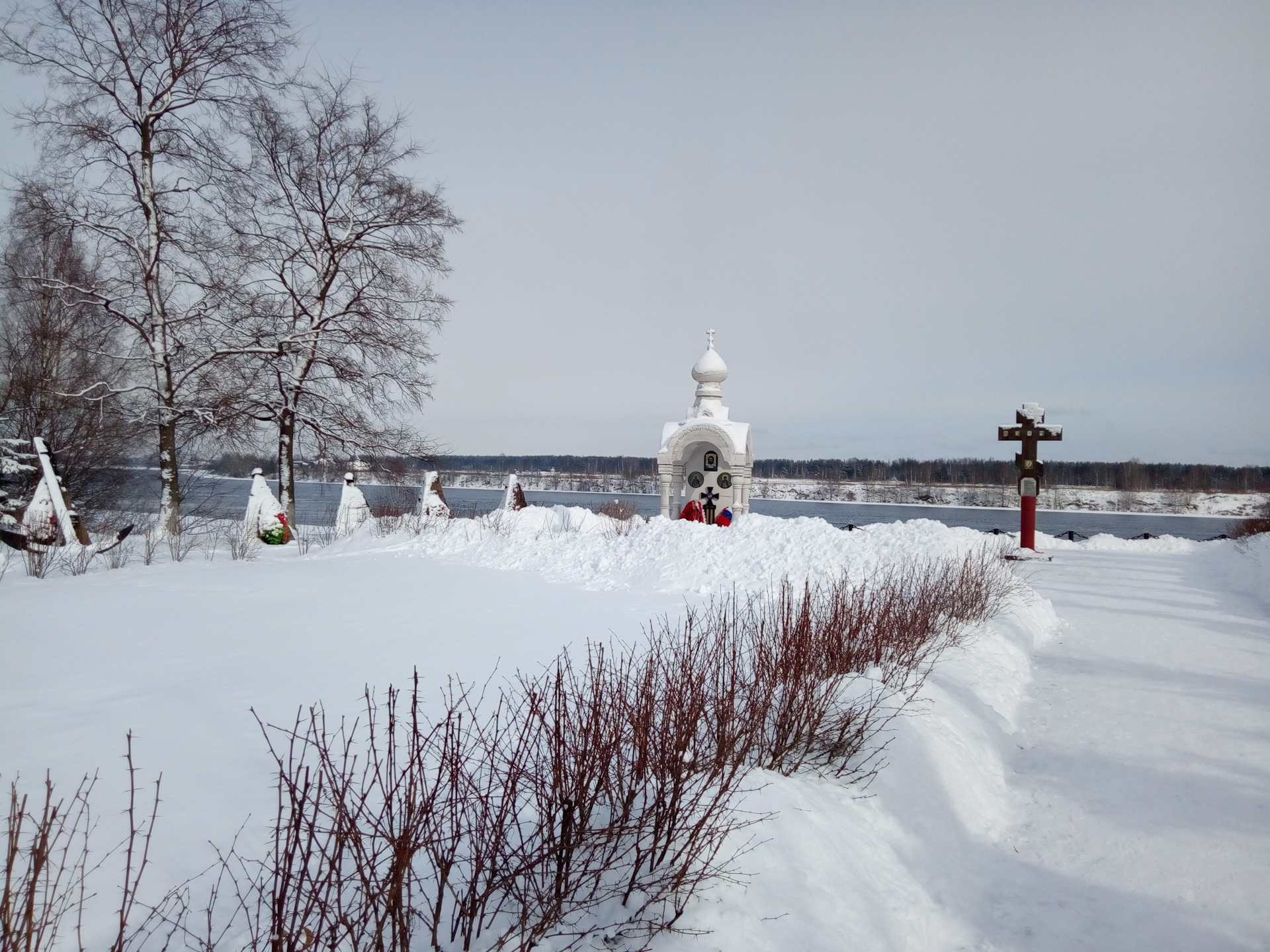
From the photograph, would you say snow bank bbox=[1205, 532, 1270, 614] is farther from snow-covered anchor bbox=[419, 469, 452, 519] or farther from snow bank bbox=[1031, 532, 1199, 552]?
snow-covered anchor bbox=[419, 469, 452, 519]

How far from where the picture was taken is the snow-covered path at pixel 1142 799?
318 centimetres

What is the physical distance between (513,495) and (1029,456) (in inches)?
535

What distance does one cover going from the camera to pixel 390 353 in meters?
15.0

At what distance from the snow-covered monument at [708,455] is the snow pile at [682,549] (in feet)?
16.0

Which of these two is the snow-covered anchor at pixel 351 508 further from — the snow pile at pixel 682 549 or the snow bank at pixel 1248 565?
the snow bank at pixel 1248 565

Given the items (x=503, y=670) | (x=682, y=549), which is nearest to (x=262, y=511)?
(x=682, y=549)

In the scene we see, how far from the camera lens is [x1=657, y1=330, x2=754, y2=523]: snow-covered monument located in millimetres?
19156

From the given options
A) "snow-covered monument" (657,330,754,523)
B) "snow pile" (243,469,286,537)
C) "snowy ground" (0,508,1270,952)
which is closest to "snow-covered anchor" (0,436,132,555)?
"snowy ground" (0,508,1270,952)

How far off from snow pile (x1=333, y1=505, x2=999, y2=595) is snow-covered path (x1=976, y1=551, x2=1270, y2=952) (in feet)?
12.1

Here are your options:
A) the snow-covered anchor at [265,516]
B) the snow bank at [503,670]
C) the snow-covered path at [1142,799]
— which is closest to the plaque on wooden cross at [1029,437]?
the snow bank at [503,670]

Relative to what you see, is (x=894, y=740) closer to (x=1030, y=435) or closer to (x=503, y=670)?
(x=503, y=670)

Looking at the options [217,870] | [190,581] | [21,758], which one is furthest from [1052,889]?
[190,581]

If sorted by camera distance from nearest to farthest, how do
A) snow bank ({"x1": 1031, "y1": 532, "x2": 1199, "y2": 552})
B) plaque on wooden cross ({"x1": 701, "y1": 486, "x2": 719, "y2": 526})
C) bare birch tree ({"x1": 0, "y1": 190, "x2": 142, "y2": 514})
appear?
bare birch tree ({"x1": 0, "y1": 190, "x2": 142, "y2": 514}), snow bank ({"x1": 1031, "y1": 532, "x2": 1199, "y2": 552}), plaque on wooden cross ({"x1": 701, "y1": 486, "x2": 719, "y2": 526})

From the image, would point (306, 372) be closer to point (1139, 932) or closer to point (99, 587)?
point (99, 587)
